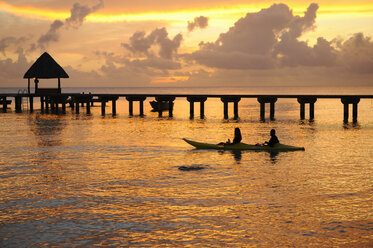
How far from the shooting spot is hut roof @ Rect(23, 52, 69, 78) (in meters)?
58.3

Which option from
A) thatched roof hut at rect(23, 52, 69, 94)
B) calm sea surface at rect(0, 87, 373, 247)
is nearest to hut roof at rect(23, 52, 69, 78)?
thatched roof hut at rect(23, 52, 69, 94)

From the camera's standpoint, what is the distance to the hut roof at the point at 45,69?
191 feet

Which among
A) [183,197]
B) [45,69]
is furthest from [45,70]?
[183,197]

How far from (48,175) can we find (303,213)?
937 centimetres

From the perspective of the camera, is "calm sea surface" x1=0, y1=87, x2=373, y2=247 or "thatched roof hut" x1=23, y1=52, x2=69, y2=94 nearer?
"calm sea surface" x1=0, y1=87, x2=373, y2=247

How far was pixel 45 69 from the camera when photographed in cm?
5859

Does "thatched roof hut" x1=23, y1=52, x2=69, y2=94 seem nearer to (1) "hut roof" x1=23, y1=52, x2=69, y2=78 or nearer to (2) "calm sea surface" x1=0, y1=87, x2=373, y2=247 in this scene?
(1) "hut roof" x1=23, y1=52, x2=69, y2=78

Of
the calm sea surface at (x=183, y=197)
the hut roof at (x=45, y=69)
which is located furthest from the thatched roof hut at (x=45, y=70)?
the calm sea surface at (x=183, y=197)

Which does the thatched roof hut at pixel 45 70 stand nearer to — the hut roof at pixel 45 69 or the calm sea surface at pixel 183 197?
the hut roof at pixel 45 69

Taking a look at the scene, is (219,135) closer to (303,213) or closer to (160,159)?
(160,159)

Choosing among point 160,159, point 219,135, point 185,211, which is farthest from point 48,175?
point 219,135

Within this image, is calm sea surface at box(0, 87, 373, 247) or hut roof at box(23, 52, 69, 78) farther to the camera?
hut roof at box(23, 52, 69, 78)

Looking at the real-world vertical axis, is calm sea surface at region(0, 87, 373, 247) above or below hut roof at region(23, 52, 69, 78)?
below

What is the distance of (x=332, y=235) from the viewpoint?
9773mm
